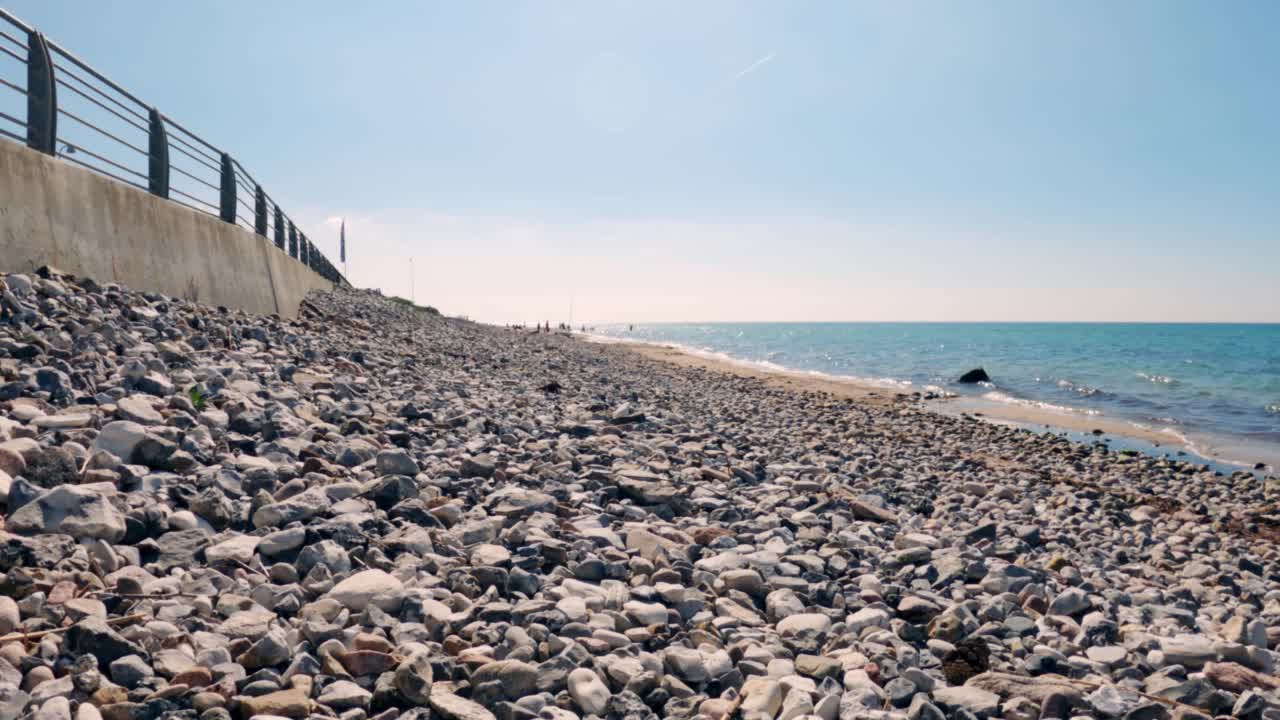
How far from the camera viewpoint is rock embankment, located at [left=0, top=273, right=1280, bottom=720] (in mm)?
2494

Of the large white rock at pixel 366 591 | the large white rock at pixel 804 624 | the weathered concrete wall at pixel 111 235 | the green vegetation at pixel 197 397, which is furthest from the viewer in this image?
the weathered concrete wall at pixel 111 235

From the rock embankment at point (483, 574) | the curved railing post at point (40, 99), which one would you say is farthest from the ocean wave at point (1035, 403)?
the curved railing post at point (40, 99)

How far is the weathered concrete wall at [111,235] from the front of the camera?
6211mm

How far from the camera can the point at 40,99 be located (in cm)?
708

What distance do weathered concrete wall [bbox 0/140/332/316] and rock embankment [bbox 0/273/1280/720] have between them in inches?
18.0

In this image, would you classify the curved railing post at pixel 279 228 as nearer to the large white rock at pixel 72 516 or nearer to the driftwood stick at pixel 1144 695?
the large white rock at pixel 72 516

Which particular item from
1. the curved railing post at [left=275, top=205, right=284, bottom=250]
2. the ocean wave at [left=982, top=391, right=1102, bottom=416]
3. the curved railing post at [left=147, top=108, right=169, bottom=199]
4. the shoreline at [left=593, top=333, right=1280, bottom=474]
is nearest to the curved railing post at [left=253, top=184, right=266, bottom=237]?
the curved railing post at [left=275, top=205, right=284, bottom=250]

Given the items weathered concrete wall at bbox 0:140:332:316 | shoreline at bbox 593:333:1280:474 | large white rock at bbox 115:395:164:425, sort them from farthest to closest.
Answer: shoreline at bbox 593:333:1280:474 → weathered concrete wall at bbox 0:140:332:316 → large white rock at bbox 115:395:164:425

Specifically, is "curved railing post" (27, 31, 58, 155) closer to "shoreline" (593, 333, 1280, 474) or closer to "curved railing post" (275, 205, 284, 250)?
"curved railing post" (275, 205, 284, 250)

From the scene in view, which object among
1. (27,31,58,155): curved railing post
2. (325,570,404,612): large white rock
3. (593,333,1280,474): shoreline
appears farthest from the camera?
(593,333,1280,474): shoreline

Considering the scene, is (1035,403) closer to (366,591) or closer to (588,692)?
(588,692)

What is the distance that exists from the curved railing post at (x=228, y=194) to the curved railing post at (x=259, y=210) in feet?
9.10

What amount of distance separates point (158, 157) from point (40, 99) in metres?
2.42

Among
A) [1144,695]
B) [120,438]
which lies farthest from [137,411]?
[1144,695]
